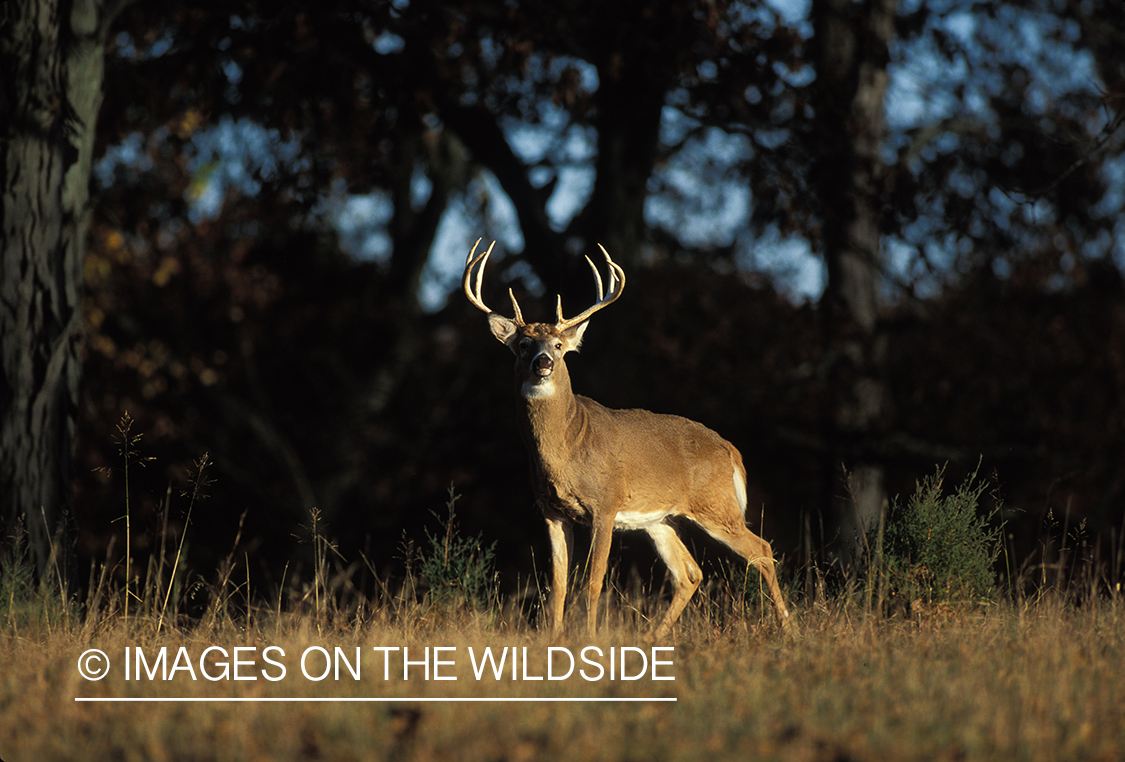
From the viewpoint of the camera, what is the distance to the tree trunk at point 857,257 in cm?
1023

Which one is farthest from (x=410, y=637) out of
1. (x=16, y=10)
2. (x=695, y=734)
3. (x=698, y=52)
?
(x=698, y=52)

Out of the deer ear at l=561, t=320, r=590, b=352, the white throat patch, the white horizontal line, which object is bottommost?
the white horizontal line

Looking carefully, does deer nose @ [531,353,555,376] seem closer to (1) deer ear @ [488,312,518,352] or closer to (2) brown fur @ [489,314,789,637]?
(2) brown fur @ [489,314,789,637]

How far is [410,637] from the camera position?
5227 millimetres

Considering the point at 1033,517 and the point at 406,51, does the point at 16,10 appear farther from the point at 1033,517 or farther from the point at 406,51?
the point at 1033,517

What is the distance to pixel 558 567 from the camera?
603 centimetres

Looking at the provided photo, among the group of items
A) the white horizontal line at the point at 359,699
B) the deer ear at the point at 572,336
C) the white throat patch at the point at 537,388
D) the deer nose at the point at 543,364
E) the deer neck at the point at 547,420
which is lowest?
→ the white horizontal line at the point at 359,699

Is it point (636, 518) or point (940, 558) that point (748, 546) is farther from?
point (940, 558)

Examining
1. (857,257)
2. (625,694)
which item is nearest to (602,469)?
(625,694)

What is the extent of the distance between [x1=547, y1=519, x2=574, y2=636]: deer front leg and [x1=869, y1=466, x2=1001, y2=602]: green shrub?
1.62m

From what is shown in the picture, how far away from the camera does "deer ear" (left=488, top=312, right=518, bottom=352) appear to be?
19.6 feet

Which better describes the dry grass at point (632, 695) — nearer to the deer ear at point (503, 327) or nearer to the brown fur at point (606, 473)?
the brown fur at point (606, 473)

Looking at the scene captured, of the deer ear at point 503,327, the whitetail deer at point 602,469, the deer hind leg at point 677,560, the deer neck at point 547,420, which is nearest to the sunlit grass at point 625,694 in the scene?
the whitetail deer at point 602,469

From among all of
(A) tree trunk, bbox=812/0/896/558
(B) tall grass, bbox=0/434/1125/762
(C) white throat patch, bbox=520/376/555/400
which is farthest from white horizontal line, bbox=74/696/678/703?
(A) tree trunk, bbox=812/0/896/558
